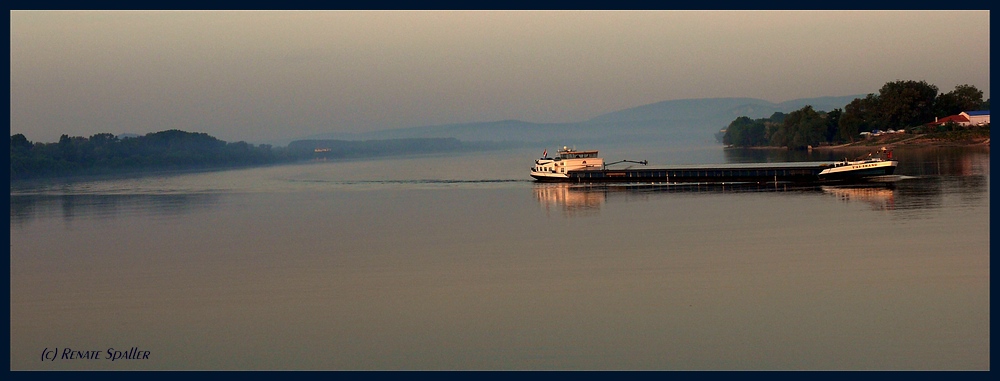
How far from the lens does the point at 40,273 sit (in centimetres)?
3034

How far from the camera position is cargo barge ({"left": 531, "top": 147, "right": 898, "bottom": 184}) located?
58219mm

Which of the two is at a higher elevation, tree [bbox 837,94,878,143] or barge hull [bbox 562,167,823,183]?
tree [bbox 837,94,878,143]

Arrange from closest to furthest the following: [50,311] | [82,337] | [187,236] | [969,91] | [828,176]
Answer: [82,337] → [50,311] → [187,236] → [828,176] → [969,91]

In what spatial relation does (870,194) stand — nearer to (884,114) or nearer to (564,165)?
(564,165)

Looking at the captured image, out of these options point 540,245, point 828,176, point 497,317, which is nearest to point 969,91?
point 828,176

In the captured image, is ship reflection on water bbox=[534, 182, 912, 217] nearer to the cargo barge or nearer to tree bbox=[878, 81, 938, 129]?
the cargo barge

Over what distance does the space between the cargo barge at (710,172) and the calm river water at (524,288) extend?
10789 mm

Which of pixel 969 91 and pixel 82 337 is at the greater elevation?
pixel 969 91

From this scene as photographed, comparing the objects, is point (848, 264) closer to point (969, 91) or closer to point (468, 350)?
point (468, 350)

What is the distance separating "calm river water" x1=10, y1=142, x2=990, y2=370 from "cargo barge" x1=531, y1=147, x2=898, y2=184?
1079 cm

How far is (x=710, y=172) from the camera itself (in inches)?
2468

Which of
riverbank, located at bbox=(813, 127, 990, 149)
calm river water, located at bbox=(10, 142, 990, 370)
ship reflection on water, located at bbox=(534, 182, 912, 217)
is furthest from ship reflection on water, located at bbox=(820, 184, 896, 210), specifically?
riverbank, located at bbox=(813, 127, 990, 149)

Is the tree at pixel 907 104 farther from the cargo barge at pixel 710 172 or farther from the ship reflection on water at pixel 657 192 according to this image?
the ship reflection on water at pixel 657 192
